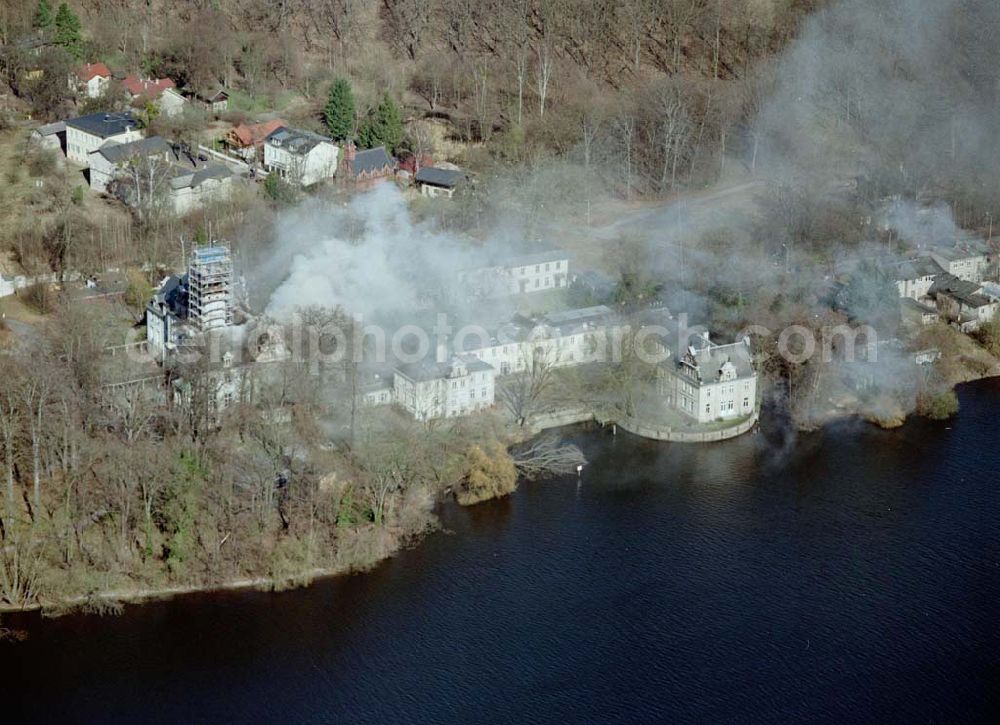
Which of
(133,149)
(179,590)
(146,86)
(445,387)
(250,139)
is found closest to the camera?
(179,590)

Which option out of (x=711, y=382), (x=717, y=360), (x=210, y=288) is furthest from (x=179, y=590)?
(x=717, y=360)

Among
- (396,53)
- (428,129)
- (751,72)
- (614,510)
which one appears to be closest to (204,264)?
(614,510)

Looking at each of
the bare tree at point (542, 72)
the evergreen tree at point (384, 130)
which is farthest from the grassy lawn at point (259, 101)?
the bare tree at point (542, 72)

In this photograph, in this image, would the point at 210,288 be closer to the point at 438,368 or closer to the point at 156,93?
the point at 438,368

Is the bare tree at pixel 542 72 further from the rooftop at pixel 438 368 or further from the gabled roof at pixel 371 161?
the rooftop at pixel 438 368

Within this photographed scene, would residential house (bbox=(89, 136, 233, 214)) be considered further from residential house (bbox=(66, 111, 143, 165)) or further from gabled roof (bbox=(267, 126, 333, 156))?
gabled roof (bbox=(267, 126, 333, 156))
